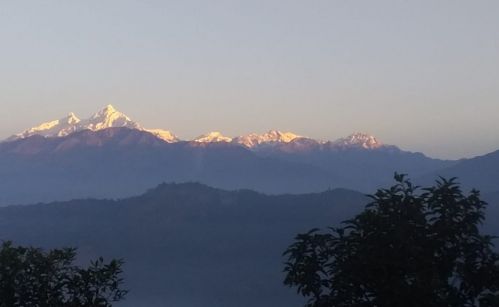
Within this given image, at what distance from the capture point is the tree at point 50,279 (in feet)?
82.6

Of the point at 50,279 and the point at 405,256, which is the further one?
the point at 50,279

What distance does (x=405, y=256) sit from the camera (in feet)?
82.8

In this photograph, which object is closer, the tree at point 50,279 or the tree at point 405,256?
the tree at point 405,256

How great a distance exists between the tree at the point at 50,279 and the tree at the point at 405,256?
6.83m

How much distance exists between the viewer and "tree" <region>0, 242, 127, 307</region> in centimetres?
2517

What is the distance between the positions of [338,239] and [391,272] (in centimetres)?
265

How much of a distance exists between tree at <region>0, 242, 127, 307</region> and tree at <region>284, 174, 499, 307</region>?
269 inches

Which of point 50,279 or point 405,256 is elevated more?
point 405,256

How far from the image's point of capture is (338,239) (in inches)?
1069

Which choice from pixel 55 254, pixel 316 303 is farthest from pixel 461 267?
pixel 55 254

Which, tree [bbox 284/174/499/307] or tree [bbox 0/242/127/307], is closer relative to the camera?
tree [bbox 284/174/499/307]

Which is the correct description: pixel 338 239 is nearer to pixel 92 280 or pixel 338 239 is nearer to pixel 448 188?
pixel 448 188

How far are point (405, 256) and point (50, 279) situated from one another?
40.0ft

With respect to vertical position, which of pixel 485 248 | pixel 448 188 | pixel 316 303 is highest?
pixel 448 188
